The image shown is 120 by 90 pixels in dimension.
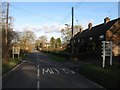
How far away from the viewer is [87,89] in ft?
47.5

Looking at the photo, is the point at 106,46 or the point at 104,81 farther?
the point at 106,46

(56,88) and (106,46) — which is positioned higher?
(106,46)

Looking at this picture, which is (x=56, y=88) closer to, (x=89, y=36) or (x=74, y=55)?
(x=74, y=55)

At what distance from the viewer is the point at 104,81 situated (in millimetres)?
16812

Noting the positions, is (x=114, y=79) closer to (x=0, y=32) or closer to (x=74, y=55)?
(x=0, y=32)

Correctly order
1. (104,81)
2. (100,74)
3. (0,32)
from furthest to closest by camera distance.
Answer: (0,32)
(100,74)
(104,81)

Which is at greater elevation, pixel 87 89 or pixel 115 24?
pixel 115 24

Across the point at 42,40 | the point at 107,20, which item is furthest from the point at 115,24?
the point at 42,40

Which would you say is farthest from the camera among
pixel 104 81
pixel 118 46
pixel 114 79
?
pixel 118 46

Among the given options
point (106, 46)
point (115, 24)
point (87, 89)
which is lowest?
point (87, 89)

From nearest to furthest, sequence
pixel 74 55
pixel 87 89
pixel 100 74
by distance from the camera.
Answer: pixel 87 89 < pixel 100 74 < pixel 74 55

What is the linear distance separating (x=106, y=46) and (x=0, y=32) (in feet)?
53.9

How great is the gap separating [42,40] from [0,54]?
142 m

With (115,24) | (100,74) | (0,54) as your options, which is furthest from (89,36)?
(100,74)
